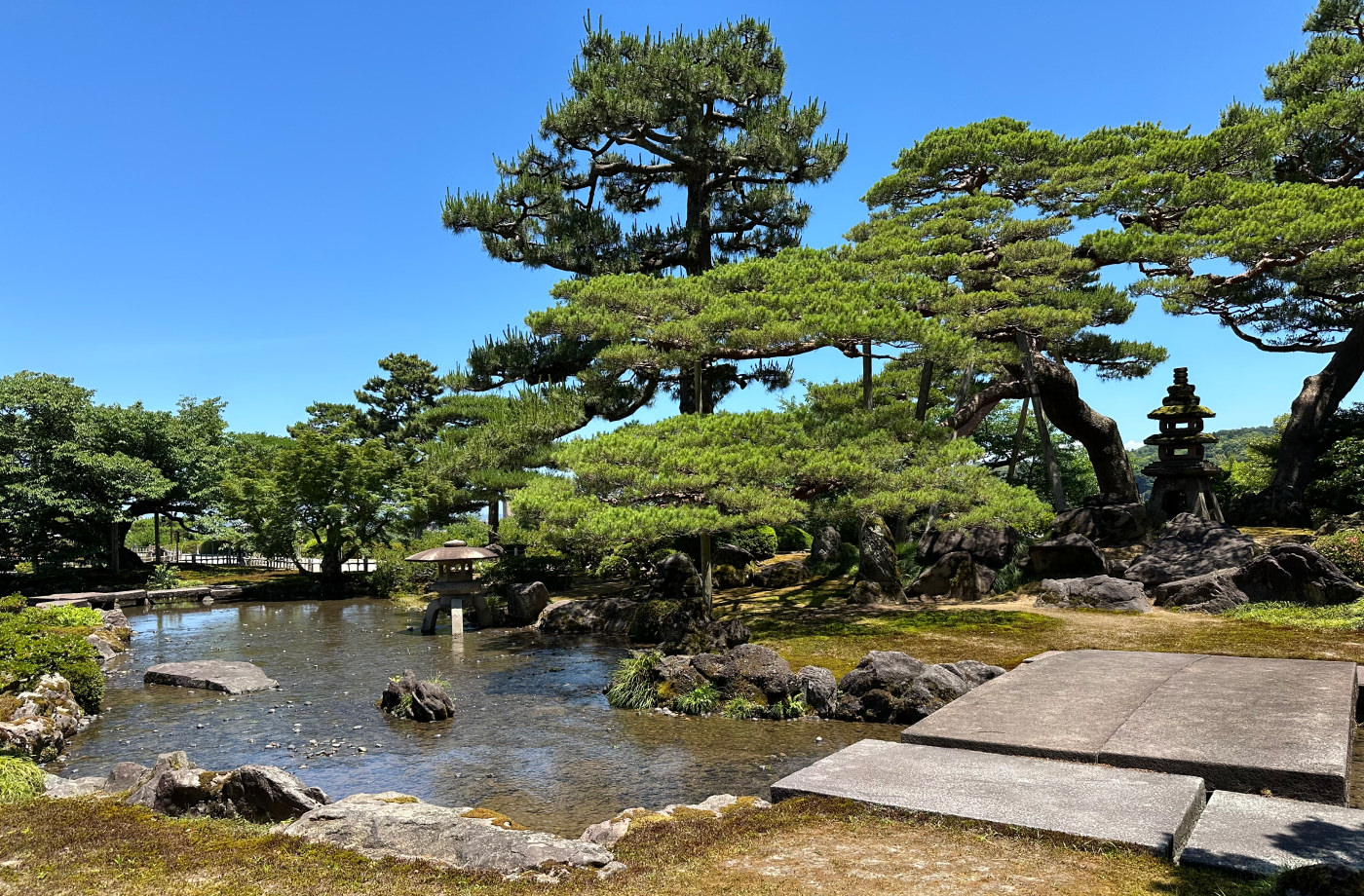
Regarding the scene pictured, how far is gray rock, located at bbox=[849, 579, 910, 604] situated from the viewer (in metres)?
17.8

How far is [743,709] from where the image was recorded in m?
10.1

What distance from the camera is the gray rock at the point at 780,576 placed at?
22.8 metres

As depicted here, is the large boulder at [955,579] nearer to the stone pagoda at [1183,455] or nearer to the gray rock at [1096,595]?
the gray rock at [1096,595]

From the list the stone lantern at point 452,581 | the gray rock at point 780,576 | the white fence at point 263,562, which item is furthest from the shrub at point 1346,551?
the white fence at point 263,562

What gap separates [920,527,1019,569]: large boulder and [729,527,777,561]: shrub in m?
7.10

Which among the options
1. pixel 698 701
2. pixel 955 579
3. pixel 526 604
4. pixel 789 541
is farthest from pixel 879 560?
pixel 789 541

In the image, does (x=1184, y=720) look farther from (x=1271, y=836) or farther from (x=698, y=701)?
(x=698, y=701)

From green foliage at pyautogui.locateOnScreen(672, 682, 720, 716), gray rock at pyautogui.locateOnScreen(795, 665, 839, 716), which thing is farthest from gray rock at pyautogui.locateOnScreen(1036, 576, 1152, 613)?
green foliage at pyautogui.locateOnScreen(672, 682, 720, 716)

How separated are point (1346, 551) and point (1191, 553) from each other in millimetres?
2541

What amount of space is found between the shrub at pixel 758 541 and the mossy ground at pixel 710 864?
20.7m

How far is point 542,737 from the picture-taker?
9.47 meters

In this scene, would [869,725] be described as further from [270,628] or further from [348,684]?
[270,628]

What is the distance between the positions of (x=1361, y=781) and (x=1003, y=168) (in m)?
17.6

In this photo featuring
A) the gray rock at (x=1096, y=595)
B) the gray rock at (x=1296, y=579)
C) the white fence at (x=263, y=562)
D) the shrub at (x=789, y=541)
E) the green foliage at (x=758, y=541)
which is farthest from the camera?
the white fence at (x=263, y=562)
